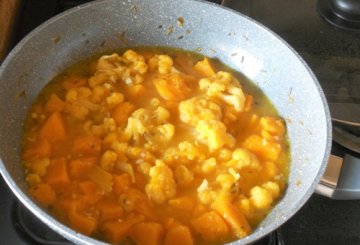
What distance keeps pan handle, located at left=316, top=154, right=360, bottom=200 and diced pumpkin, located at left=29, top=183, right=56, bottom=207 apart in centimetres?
57

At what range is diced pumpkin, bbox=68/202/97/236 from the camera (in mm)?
974

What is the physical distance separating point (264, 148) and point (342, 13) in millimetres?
482

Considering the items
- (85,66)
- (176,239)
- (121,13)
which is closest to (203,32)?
(121,13)

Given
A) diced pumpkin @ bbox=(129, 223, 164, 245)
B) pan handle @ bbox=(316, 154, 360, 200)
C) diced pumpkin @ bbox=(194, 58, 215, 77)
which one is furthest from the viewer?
diced pumpkin @ bbox=(194, 58, 215, 77)

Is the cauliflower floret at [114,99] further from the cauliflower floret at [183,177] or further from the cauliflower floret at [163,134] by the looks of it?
the cauliflower floret at [183,177]

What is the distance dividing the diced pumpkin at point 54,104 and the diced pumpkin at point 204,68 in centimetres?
36

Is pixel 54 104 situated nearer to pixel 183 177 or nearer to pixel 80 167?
pixel 80 167

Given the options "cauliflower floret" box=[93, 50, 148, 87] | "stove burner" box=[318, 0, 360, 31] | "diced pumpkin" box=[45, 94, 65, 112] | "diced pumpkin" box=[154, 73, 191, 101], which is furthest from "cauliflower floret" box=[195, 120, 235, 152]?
"stove burner" box=[318, 0, 360, 31]

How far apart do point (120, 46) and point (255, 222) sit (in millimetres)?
597

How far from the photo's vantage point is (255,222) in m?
1.04

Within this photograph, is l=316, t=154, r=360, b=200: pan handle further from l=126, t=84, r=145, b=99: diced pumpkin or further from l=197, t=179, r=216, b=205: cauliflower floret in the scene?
l=126, t=84, r=145, b=99: diced pumpkin

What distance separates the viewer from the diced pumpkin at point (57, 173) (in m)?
1.03

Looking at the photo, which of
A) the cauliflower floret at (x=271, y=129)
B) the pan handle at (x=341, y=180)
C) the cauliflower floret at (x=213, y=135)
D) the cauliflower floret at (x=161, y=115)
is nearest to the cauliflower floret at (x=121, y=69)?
the cauliflower floret at (x=161, y=115)

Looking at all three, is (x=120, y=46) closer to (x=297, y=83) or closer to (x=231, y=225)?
(x=297, y=83)
